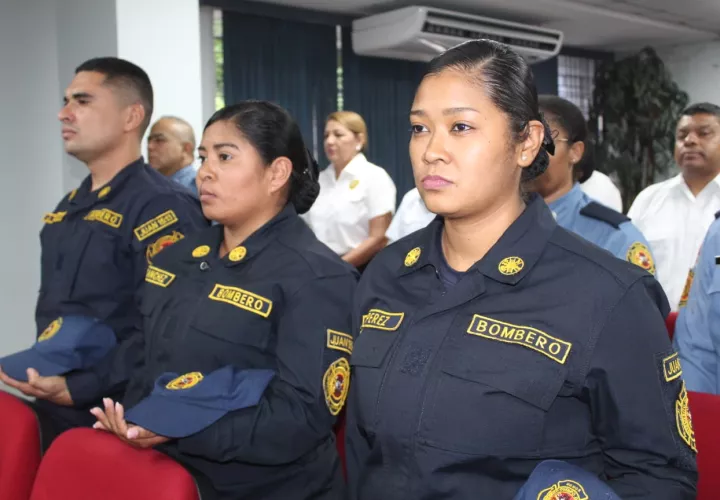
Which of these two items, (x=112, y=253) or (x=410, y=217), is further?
(x=410, y=217)

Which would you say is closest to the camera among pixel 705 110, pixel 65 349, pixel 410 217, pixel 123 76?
pixel 65 349

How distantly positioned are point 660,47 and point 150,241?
7071 millimetres

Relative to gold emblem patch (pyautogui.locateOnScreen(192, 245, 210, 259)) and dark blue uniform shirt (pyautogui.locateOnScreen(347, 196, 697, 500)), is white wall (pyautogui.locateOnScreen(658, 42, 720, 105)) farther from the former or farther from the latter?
dark blue uniform shirt (pyautogui.locateOnScreen(347, 196, 697, 500))

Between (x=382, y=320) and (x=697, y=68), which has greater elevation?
(x=697, y=68)

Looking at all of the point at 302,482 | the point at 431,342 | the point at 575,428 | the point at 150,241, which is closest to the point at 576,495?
the point at 575,428

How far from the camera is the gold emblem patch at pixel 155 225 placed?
2102mm

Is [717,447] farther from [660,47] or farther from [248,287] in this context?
[660,47]

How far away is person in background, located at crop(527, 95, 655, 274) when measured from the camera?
2.37 meters

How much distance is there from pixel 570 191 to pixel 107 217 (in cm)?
142

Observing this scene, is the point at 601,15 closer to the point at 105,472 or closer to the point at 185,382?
the point at 185,382

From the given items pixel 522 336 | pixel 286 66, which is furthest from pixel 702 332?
pixel 286 66

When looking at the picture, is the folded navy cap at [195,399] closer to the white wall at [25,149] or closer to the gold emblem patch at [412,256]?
the gold emblem patch at [412,256]

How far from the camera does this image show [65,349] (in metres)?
1.93

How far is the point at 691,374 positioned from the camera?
6.70 ft
